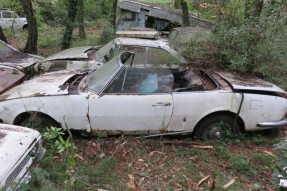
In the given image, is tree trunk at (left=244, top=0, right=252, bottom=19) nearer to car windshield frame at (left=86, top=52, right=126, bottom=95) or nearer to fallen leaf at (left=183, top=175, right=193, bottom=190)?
car windshield frame at (left=86, top=52, right=126, bottom=95)

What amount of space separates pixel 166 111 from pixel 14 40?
13347 millimetres

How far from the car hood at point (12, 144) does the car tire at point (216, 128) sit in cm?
267

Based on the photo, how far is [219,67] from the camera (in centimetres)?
677

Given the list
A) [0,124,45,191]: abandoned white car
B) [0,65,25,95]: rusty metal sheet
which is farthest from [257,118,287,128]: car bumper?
[0,65,25,95]: rusty metal sheet

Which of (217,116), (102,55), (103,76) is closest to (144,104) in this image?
(103,76)

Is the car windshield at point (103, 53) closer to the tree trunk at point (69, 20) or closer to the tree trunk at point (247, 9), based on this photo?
the tree trunk at point (247, 9)

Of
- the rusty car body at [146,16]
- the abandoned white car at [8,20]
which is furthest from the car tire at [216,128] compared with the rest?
the abandoned white car at [8,20]

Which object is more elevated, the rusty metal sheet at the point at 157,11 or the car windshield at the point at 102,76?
the rusty metal sheet at the point at 157,11

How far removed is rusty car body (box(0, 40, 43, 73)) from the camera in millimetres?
8270

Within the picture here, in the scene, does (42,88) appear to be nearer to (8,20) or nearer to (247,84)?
(247,84)

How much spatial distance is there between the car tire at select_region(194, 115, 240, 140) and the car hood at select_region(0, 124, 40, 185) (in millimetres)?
2675

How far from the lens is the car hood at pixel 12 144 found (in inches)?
135

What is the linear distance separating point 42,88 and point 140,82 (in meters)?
1.61

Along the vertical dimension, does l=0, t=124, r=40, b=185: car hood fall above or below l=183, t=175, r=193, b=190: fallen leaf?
above
